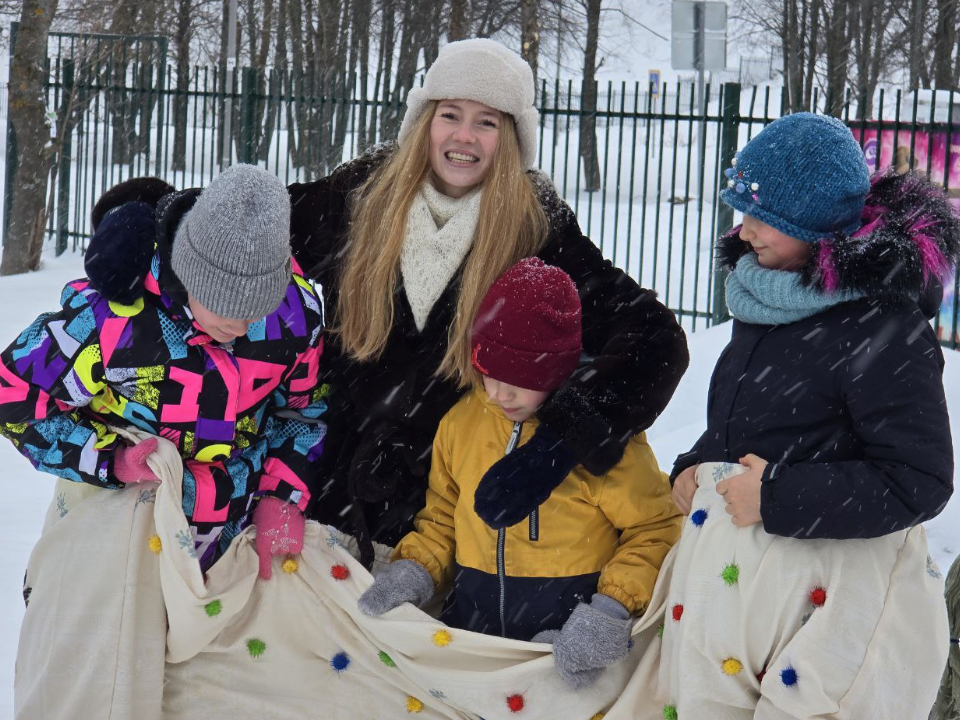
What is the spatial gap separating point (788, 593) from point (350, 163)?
5.96ft

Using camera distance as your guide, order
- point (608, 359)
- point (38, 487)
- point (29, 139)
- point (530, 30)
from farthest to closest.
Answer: point (530, 30), point (29, 139), point (38, 487), point (608, 359)

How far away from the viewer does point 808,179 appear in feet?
7.26

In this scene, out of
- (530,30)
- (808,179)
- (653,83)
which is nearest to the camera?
(808,179)

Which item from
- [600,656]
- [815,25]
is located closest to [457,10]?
[815,25]

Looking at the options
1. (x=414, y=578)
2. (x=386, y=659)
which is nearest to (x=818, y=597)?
(x=414, y=578)

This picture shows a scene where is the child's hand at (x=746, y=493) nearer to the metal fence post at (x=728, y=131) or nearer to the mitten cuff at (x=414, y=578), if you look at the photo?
the mitten cuff at (x=414, y=578)

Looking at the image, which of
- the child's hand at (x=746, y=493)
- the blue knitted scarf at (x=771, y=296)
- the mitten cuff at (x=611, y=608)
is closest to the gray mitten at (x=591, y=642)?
the mitten cuff at (x=611, y=608)

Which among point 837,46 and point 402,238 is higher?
point 837,46

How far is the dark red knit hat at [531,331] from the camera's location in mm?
2510

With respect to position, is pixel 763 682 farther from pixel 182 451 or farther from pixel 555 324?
pixel 182 451

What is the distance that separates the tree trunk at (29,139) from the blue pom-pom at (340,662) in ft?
30.3

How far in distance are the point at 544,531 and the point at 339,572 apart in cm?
60

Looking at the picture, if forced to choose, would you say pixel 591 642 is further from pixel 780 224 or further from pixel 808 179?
pixel 808 179

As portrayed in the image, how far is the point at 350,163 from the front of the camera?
3.17 m
